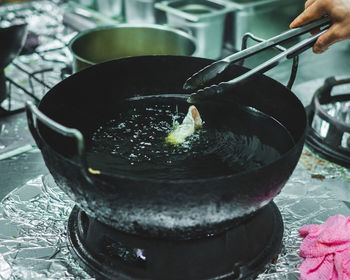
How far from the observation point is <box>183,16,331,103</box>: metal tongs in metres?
1.47

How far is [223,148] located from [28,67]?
76.4 inches

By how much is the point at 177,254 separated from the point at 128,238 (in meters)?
0.18

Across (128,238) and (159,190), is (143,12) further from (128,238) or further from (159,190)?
(159,190)

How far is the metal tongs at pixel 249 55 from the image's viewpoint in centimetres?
147

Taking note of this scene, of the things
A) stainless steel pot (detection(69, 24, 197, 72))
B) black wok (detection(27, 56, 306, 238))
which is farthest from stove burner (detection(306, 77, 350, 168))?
stainless steel pot (detection(69, 24, 197, 72))

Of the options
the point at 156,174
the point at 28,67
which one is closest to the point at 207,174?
the point at 156,174

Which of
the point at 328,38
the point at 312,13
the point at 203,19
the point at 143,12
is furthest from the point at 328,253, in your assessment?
the point at 143,12

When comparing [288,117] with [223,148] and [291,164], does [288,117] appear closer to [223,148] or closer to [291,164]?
[223,148]

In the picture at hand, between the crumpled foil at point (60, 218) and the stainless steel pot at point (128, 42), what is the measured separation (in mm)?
933

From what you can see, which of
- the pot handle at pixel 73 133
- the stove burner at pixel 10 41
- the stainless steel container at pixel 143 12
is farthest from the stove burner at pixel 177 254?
the stainless steel container at pixel 143 12

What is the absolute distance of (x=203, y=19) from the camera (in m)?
3.21

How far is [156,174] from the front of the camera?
4.91 feet

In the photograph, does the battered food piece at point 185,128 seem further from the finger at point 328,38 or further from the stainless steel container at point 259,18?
the stainless steel container at point 259,18

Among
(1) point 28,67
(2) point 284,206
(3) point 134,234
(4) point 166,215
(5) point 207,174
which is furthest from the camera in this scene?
(1) point 28,67
